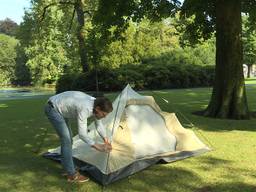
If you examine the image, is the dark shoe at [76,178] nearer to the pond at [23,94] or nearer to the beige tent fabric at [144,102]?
the beige tent fabric at [144,102]

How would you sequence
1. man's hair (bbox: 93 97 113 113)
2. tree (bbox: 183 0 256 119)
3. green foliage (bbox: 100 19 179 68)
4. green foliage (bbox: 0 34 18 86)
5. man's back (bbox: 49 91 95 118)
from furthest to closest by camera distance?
1. green foliage (bbox: 0 34 18 86)
2. green foliage (bbox: 100 19 179 68)
3. tree (bbox: 183 0 256 119)
4. man's back (bbox: 49 91 95 118)
5. man's hair (bbox: 93 97 113 113)

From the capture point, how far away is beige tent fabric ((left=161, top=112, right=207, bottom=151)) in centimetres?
991

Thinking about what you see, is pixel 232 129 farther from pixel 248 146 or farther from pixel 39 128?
pixel 39 128

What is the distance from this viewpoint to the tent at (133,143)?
329 inches

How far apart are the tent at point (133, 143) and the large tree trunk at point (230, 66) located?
241 inches

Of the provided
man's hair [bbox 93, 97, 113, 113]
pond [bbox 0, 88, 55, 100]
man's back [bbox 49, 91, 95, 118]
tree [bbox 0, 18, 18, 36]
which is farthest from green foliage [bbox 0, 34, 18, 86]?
man's hair [bbox 93, 97, 113, 113]

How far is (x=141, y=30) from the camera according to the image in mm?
45531

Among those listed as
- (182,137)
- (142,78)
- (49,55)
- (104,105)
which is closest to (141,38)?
(142,78)

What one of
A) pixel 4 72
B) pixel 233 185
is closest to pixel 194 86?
pixel 233 185

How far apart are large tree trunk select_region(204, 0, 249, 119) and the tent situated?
6.12 m

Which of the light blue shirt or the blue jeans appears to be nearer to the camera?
the light blue shirt

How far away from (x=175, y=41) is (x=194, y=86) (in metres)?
23.0

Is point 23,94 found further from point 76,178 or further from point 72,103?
point 72,103

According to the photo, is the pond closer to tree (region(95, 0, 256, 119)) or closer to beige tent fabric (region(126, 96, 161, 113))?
tree (region(95, 0, 256, 119))
